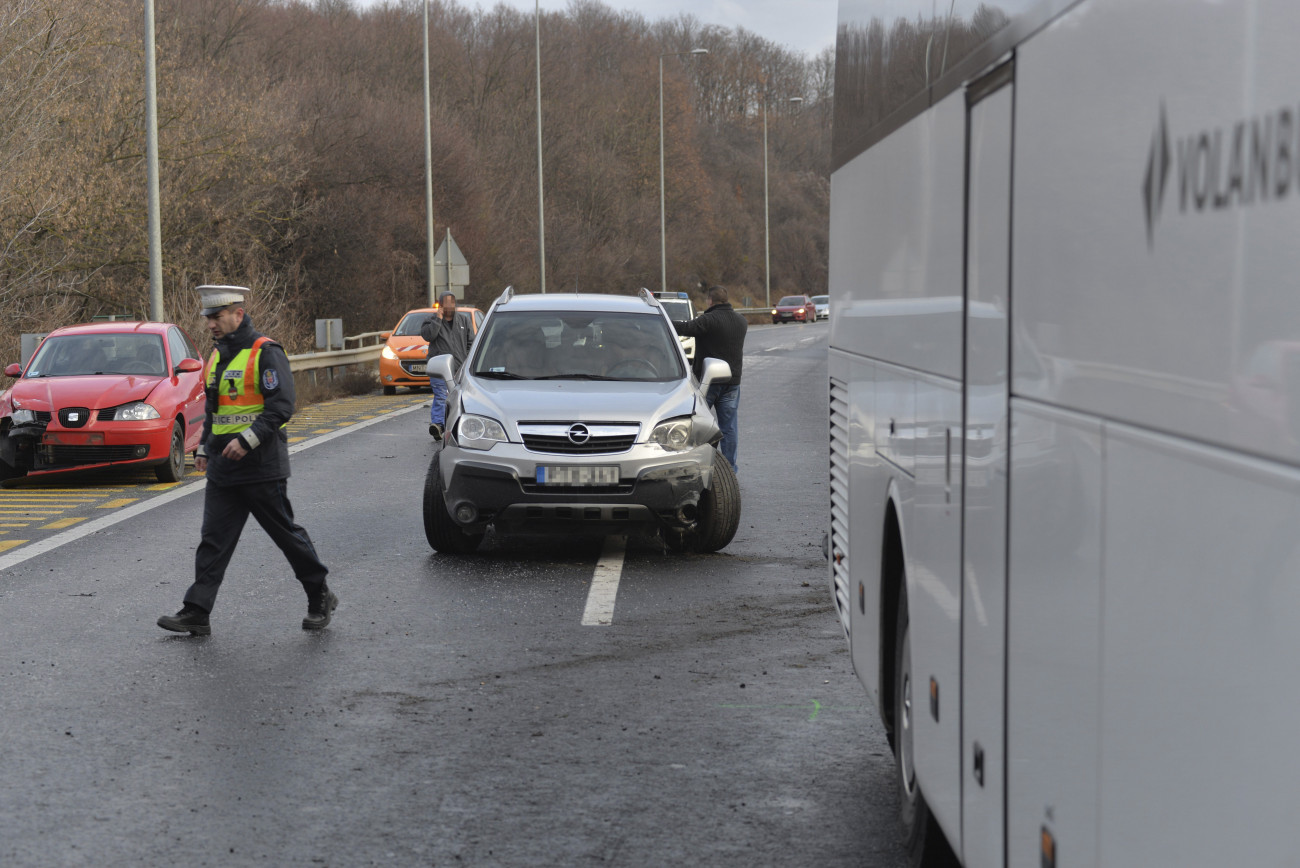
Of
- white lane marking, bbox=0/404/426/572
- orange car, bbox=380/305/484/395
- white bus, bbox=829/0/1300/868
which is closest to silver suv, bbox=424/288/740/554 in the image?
white lane marking, bbox=0/404/426/572

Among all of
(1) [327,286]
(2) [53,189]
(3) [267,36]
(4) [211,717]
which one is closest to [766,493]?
(4) [211,717]

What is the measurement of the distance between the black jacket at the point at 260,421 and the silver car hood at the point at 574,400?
212cm

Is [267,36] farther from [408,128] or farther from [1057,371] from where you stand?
[1057,371]

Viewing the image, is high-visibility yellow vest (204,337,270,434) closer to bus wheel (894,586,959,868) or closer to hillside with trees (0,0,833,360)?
hillside with trees (0,0,833,360)

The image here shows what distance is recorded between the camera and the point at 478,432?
1046cm

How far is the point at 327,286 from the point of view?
148 feet

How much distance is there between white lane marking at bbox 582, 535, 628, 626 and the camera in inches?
343

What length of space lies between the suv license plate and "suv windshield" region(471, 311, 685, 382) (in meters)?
1.15

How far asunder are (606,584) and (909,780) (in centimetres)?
509

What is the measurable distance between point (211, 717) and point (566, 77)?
74.8 m

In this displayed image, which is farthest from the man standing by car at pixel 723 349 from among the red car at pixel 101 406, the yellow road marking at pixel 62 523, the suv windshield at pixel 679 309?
the suv windshield at pixel 679 309

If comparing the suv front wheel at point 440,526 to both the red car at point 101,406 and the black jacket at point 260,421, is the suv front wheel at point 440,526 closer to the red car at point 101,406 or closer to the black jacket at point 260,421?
the black jacket at point 260,421

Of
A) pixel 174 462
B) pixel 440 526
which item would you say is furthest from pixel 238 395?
pixel 174 462

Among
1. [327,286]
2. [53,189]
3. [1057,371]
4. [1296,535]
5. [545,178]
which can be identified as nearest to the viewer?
[1296,535]
